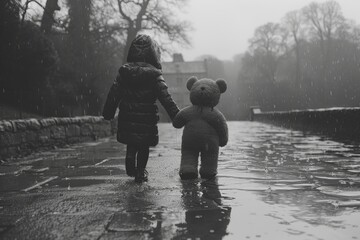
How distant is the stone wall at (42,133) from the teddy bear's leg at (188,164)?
320cm

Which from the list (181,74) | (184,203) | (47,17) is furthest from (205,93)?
(181,74)

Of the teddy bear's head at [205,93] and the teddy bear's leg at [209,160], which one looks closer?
the teddy bear's leg at [209,160]

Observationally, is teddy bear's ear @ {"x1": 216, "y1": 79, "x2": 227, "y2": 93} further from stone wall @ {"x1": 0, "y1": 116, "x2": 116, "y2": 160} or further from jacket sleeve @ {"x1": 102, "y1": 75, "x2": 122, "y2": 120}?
stone wall @ {"x1": 0, "y1": 116, "x2": 116, "y2": 160}

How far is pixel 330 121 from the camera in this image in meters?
11.4

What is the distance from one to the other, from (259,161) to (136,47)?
238 cm

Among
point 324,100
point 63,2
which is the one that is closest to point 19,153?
point 63,2

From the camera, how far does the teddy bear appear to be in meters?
4.33

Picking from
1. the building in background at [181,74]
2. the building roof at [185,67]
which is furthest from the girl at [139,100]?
the building roof at [185,67]

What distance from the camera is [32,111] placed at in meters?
12.5

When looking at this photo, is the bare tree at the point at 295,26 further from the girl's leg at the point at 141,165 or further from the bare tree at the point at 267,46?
the girl's leg at the point at 141,165

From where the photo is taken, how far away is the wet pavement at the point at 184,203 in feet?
7.56

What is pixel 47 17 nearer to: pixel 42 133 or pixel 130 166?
pixel 42 133

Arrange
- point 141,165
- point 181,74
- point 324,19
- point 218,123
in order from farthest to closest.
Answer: point 181,74
point 324,19
point 218,123
point 141,165

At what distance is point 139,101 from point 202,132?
764mm
